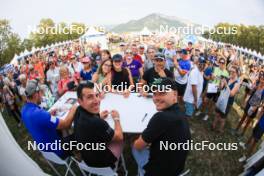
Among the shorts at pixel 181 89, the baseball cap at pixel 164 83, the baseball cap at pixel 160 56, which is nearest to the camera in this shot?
the baseball cap at pixel 164 83

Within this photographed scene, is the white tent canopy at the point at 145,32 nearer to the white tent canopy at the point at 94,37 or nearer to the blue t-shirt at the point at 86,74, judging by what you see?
the white tent canopy at the point at 94,37

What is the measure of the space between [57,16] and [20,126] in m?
1.02

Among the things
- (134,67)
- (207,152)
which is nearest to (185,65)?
(134,67)

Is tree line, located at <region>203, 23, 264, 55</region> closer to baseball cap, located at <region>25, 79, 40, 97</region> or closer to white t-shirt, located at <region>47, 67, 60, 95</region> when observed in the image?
white t-shirt, located at <region>47, 67, 60, 95</region>

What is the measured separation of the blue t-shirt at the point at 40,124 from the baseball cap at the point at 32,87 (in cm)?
17

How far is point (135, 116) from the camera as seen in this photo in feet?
7.26

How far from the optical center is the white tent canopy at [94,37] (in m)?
1.88

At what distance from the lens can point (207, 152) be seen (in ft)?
7.19

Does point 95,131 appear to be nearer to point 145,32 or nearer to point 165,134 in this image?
point 165,134

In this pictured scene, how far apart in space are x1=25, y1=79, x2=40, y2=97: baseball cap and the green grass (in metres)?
0.33

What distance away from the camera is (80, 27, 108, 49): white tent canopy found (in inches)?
73.9

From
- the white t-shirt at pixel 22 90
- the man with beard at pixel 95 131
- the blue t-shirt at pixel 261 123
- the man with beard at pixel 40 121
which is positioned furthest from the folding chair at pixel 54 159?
the blue t-shirt at pixel 261 123

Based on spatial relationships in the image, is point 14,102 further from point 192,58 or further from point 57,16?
point 192,58

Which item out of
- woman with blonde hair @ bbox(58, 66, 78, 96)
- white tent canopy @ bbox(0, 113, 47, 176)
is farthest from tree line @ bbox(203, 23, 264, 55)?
white tent canopy @ bbox(0, 113, 47, 176)
